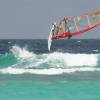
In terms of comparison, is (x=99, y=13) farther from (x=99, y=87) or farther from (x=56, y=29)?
(x=99, y=87)

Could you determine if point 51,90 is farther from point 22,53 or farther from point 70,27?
point 22,53

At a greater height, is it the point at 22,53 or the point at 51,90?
the point at 51,90

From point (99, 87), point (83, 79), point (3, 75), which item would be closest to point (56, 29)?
point (99, 87)

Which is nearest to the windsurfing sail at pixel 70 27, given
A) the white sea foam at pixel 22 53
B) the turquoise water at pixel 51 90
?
the turquoise water at pixel 51 90

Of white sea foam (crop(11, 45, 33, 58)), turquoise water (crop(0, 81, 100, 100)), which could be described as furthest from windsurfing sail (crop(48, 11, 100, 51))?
white sea foam (crop(11, 45, 33, 58))

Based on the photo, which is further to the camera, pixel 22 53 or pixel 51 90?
pixel 22 53

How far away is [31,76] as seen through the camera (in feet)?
123

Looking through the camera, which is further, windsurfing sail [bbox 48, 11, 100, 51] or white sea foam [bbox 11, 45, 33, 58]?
white sea foam [bbox 11, 45, 33, 58]

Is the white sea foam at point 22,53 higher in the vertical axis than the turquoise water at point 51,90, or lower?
lower

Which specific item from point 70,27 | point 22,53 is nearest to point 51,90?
point 70,27

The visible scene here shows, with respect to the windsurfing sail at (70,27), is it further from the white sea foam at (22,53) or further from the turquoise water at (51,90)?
the white sea foam at (22,53)

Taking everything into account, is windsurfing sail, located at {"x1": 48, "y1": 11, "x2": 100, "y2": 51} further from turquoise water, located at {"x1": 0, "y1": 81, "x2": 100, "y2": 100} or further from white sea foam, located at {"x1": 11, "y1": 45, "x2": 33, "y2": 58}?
white sea foam, located at {"x1": 11, "y1": 45, "x2": 33, "y2": 58}

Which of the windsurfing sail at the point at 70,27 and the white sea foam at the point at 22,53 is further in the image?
the white sea foam at the point at 22,53

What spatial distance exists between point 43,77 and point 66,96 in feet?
27.7
